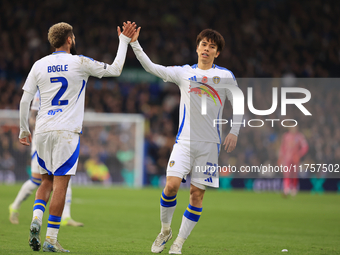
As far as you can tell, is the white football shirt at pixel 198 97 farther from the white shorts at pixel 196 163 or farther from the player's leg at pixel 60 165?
the player's leg at pixel 60 165

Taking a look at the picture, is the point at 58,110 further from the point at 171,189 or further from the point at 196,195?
the point at 196,195

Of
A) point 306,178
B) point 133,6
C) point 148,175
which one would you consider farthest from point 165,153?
point 133,6

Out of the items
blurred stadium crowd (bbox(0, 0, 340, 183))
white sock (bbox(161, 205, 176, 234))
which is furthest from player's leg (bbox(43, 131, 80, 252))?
blurred stadium crowd (bbox(0, 0, 340, 183))

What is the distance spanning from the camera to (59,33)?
15.8 feet

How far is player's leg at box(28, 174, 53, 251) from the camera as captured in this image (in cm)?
455

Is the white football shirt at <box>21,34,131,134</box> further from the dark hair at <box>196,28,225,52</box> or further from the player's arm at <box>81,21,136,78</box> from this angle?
the dark hair at <box>196,28,225,52</box>

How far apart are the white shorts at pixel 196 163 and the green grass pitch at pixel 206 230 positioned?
806 millimetres

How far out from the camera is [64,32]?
15.8 feet

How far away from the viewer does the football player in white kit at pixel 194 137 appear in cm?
493

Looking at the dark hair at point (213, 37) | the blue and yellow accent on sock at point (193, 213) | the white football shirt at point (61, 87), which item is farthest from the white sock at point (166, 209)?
the dark hair at point (213, 37)

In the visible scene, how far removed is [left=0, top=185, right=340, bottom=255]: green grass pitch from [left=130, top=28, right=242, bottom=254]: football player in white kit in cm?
38

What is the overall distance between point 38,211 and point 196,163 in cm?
169

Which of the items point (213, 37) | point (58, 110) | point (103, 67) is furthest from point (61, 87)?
point (213, 37)

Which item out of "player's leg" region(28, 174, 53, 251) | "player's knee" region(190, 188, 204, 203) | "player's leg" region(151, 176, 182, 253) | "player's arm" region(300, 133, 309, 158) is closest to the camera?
"player's leg" region(28, 174, 53, 251)
